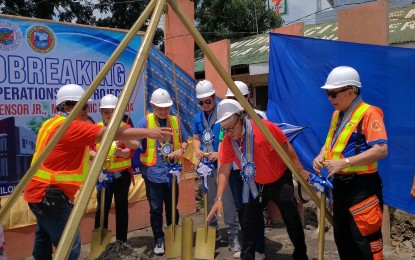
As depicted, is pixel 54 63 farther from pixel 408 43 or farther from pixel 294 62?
pixel 408 43

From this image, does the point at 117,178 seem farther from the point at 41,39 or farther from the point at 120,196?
the point at 41,39

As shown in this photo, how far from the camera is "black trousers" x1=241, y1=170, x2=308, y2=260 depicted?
406 centimetres

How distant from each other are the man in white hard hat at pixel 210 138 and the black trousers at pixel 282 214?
3.02ft

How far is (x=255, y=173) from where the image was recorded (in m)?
4.08

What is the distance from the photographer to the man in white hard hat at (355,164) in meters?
3.17

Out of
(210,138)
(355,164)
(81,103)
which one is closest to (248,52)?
(210,138)

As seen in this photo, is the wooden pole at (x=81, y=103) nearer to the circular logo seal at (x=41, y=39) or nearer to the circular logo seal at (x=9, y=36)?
the circular logo seal at (x=9, y=36)

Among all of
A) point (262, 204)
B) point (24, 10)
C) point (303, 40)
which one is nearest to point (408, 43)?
point (303, 40)

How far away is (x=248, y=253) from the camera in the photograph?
4180mm

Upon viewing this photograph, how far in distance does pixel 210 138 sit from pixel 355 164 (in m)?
2.22

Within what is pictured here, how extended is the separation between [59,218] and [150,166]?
1634 millimetres

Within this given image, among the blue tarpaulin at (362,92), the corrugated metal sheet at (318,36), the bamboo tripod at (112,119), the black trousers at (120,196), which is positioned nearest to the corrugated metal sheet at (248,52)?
the corrugated metal sheet at (318,36)

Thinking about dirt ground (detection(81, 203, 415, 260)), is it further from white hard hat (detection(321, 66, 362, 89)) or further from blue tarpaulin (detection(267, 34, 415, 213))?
white hard hat (detection(321, 66, 362, 89))

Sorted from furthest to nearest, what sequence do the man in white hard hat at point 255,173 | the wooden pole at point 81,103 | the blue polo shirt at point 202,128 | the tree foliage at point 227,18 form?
the tree foliage at point 227,18 → the blue polo shirt at point 202,128 → the man in white hard hat at point 255,173 → the wooden pole at point 81,103
